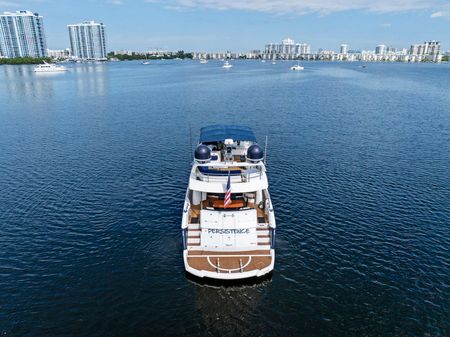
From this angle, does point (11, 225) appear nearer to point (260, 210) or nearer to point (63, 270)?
point (63, 270)

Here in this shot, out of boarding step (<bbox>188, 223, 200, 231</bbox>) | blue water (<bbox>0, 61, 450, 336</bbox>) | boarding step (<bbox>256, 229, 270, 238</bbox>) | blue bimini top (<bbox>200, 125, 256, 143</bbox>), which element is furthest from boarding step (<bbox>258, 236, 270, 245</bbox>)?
blue bimini top (<bbox>200, 125, 256, 143</bbox>)

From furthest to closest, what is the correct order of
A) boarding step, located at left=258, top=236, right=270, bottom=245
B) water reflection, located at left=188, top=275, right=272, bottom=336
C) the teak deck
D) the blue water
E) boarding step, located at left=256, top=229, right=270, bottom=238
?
boarding step, located at left=256, top=229, right=270, bottom=238, boarding step, located at left=258, top=236, right=270, bottom=245, the teak deck, the blue water, water reflection, located at left=188, top=275, right=272, bottom=336

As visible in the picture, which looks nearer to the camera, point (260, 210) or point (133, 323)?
point (133, 323)

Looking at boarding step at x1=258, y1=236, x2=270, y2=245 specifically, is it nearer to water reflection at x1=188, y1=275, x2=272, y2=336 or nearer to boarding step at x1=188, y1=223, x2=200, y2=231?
water reflection at x1=188, y1=275, x2=272, y2=336

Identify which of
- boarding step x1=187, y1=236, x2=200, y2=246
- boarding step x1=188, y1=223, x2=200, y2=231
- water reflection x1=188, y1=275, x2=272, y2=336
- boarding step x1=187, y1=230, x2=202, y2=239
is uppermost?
boarding step x1=188, y1=223, x2=200, y2=231

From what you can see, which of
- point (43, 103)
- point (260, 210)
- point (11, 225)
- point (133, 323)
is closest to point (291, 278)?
point (260, 210)
